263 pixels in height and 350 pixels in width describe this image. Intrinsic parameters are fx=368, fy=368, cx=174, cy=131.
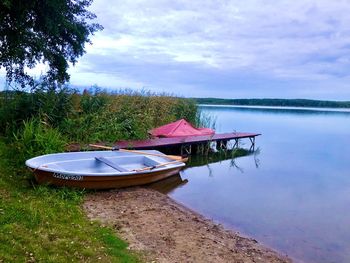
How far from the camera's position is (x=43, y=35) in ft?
42.7

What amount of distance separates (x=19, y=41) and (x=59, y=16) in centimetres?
152

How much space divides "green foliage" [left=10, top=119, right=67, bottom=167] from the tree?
361 centimetres

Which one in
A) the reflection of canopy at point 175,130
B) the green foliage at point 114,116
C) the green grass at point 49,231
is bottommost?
the green grass at point 49,231

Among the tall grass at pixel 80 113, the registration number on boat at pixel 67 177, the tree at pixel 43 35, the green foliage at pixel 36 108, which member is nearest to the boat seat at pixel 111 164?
the registration number on boat at pixel 67 177

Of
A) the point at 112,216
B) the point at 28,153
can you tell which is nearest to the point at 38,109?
the point at 28,153

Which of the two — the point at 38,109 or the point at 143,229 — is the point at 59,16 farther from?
the point at 143,229

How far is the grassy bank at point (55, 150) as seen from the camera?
4258 millimetres

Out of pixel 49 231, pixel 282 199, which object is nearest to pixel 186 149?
pixel 282 199

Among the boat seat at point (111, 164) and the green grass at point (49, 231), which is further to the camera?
the boat seat at point (111, 164)

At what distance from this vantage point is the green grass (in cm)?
403

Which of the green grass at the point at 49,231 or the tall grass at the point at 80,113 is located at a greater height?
the tall grass at the point at 80,113

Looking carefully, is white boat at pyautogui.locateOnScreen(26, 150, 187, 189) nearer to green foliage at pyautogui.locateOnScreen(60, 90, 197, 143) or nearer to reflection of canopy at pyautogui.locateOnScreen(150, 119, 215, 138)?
green foliage at pyautogui.locateOnScreen(60, 90, 197, 143)

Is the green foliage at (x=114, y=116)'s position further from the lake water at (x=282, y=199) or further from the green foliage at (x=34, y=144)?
the lake water at (x=282, y=199)

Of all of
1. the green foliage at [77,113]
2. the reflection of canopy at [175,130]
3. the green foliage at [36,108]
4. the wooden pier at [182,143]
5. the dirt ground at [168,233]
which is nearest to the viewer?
the dirt ground at [168,233]
